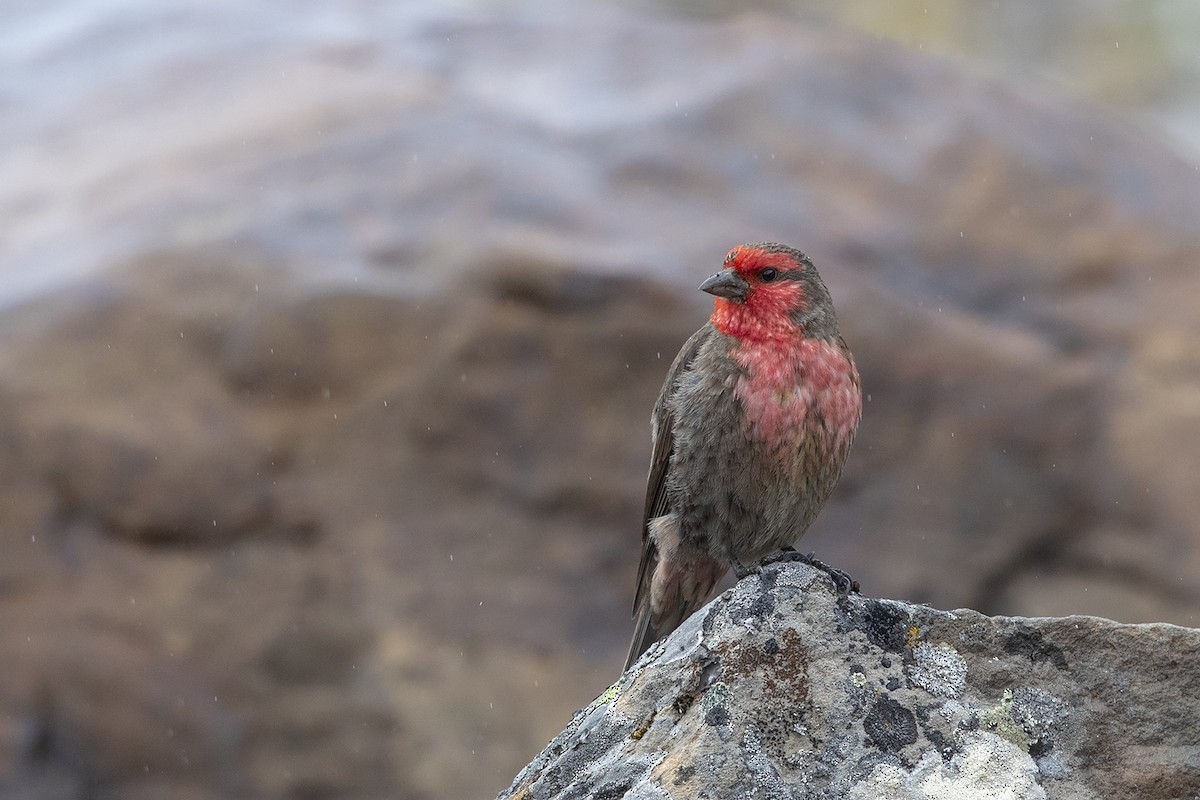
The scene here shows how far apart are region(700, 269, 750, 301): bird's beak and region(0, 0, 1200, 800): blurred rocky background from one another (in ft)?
8.84

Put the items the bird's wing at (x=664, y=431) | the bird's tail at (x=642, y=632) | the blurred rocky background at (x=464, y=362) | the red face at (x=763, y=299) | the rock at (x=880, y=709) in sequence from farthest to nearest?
1. the blurred rocky background at (x=464, y=362)
2. the bird's tail at (x=642, y=632)
3. the bird's wing at (x=664, y=431)
4. the red face at (x=763, y=299)
5. the rock at (x=880, y=709)

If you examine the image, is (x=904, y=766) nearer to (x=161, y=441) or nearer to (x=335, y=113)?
(x=161, y=441)

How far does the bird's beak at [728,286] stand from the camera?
430 cm

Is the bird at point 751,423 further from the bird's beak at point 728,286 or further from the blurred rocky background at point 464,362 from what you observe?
the blurred rocky background at point 464,362

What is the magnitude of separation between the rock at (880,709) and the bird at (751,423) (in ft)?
3.92

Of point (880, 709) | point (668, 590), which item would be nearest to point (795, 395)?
point (668, 590)

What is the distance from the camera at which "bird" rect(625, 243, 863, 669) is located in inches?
161

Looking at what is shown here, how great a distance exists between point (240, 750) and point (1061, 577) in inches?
171

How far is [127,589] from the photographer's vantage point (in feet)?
21.5

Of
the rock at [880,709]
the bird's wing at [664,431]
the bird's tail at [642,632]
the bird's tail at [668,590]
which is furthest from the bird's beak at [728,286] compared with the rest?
the rock at [880,709]


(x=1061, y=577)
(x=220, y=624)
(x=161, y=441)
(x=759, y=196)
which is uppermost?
(x=759, y=196)

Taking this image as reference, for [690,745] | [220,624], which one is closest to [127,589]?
[220,624]

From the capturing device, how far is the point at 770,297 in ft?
14.0

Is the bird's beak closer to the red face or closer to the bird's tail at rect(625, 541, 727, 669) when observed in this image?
the red face
